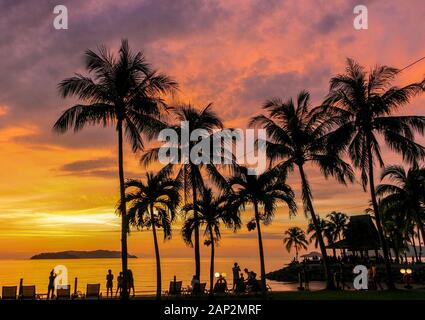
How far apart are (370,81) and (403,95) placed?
2.21 meters

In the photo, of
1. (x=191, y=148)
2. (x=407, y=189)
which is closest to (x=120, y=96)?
(x=191, y=148)

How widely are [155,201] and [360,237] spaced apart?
109ft

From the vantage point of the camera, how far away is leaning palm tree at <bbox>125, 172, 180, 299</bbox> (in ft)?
97.2

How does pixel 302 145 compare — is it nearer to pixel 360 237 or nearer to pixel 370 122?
pixel 370 122

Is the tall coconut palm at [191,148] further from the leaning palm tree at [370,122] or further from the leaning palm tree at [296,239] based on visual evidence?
the leaning palm tree at [296,239]

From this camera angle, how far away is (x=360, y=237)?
54.2m

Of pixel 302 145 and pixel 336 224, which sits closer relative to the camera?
pixel 302 145

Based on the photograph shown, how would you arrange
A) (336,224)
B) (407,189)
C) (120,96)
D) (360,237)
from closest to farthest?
(120,96) < (407,189) < (360,237) < (336,224)

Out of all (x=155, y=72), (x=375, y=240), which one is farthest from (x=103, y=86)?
(x=375, y=240)

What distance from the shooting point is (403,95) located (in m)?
27.1

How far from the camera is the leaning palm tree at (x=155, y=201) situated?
97.2 ft

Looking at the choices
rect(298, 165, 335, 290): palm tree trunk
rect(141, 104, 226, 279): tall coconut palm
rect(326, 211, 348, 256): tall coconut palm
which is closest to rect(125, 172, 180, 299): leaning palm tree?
rect(141, 104, 226, 279): tall coconut palm

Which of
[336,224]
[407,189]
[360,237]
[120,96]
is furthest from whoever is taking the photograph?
[336,224]
